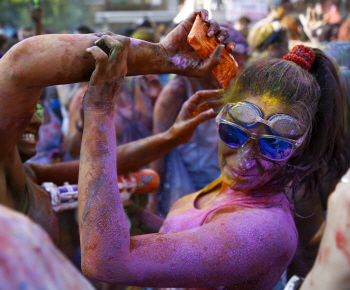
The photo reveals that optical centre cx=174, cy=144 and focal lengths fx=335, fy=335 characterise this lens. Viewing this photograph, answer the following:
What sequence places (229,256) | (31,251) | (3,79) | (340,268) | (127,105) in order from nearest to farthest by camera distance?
(31,251), (340,268), (3,79), (229,256), (127,105)

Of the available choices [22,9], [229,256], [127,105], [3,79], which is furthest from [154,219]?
[22,9]

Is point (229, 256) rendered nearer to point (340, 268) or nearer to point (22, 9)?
point (340, 268)

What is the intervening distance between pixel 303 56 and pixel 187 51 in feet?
1.80

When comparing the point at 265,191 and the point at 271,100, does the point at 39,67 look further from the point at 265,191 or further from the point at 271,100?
the point at 265,191

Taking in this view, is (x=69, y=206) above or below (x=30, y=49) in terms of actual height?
below

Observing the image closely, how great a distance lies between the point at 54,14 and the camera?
21.7 metres

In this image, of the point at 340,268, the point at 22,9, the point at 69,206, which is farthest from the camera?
the point at 22,9

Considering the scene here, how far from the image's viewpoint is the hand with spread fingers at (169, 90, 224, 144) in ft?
6.24

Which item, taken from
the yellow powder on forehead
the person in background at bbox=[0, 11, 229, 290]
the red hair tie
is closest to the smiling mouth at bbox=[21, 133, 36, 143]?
the person in background at bbox=[0, 11, 229, 290]

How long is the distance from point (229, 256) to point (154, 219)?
785mm

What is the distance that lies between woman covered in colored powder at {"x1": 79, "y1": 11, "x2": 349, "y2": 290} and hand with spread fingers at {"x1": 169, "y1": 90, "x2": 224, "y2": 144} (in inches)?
9.8

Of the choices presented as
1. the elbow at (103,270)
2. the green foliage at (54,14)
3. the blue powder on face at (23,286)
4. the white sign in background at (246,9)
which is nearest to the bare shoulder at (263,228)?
the elbow at (103,270)

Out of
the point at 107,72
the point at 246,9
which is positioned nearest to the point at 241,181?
the point at 107,72

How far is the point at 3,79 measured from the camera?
1124mm
